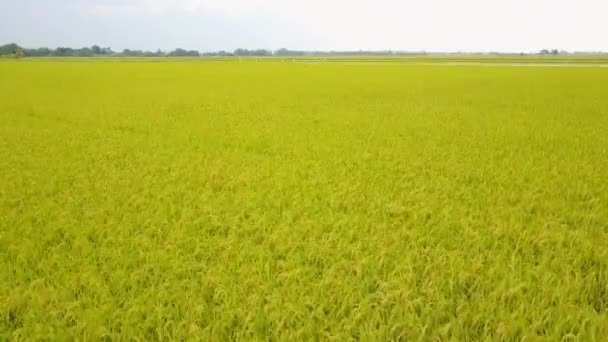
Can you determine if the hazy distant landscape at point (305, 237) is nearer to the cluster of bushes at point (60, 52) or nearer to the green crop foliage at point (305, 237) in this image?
the green crop foliage at point (305, 237)

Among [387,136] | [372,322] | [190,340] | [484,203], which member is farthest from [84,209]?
[387,136]

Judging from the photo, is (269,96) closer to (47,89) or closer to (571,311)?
(47,89)

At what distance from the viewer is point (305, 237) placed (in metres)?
3.97

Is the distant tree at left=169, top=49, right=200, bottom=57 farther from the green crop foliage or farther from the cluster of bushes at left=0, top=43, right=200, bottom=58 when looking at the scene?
the green crop foliage

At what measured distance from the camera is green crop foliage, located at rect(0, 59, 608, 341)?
106 inches

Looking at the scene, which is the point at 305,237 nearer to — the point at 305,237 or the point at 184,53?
the point at 305,237

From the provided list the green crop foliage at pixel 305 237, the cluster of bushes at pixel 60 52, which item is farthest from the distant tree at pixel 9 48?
the green crop foliage at pixel 305 237

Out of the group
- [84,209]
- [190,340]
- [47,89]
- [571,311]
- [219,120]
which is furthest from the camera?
[47,89]

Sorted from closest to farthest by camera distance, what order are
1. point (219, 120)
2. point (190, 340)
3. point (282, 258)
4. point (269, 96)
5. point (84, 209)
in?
point (190, 340)
point (282, 258)
point (84, 209)
point (219, 120)
point (269, 96)

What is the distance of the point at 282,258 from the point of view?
362 centimetres

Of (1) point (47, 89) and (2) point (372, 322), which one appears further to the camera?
(1) point (47, 89)

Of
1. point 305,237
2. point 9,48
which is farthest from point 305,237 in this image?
point 9,48

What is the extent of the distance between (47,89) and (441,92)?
20456 millimetres

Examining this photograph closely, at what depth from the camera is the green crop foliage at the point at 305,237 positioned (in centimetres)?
269
